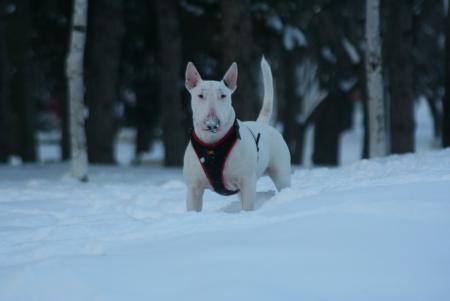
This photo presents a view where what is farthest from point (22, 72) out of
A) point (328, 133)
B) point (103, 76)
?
point (328, 133)

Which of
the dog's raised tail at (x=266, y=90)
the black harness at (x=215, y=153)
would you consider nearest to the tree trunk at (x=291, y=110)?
the dog's raised tail at (x=266, y=90)

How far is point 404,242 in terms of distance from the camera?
4.03 m

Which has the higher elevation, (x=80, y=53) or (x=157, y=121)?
(x=80, y=53)

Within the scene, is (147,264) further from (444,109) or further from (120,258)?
(444,109)

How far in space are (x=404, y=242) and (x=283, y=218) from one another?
3.40ft

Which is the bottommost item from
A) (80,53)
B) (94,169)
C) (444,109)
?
(94,169)

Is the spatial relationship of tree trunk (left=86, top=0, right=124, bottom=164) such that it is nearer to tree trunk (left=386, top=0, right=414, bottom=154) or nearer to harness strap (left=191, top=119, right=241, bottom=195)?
tree trunk (left=386, top=0, right=414, bottom=154)

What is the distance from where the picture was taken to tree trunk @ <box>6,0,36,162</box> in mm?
17812

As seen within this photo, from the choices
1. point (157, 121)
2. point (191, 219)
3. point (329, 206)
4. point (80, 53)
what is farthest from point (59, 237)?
point (157, 121)

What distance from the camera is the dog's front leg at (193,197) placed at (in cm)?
625

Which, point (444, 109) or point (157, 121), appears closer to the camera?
point (444, 109)

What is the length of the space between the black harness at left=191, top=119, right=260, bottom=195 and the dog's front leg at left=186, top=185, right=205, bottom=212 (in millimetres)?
178

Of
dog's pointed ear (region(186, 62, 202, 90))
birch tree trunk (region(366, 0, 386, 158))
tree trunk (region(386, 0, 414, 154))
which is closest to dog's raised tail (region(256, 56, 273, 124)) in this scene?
dog's pointed ear (region(186, 62, 202, 90))

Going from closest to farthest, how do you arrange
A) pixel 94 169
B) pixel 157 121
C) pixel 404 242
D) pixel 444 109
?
pixel 404 242
pixel 444 109
pixel 94 169
pixel 157 121
